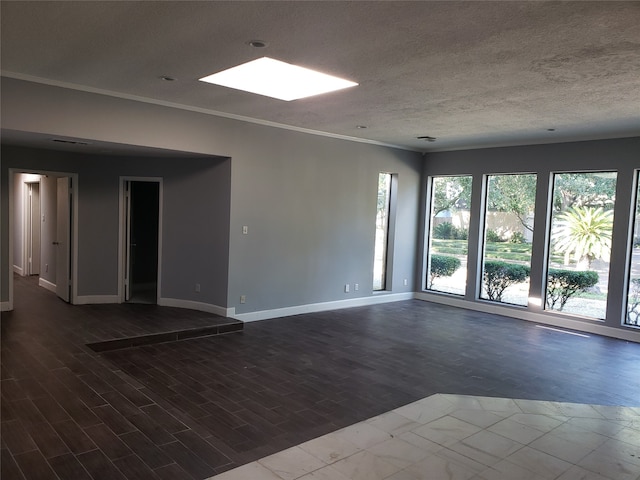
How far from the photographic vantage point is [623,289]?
661cm

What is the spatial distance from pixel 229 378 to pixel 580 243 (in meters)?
5.79

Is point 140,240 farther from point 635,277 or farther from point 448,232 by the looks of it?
point 635,277

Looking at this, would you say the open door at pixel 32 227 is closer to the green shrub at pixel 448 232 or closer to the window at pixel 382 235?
the window at pixel 382 235

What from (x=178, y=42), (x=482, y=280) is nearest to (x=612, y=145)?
(x=482, y=280)

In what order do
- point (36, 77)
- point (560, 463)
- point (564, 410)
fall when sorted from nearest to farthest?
point (560, 463) < point (564, 410) < point (36, 77)

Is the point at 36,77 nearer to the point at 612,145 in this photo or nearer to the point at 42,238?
the point at 42,238

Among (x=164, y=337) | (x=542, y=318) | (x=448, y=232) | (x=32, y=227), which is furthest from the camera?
(x=32, y=227)

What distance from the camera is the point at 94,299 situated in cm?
707

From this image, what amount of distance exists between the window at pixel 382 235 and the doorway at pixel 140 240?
3.97 meters

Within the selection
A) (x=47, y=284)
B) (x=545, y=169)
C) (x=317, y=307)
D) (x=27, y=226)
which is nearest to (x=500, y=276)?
(x=545, y=169)

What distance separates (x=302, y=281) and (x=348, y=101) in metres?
3.17

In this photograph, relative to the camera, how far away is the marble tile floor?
286cm

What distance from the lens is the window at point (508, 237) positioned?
7.75 meters

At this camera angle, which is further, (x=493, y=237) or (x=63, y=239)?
(x=493, y=237)
